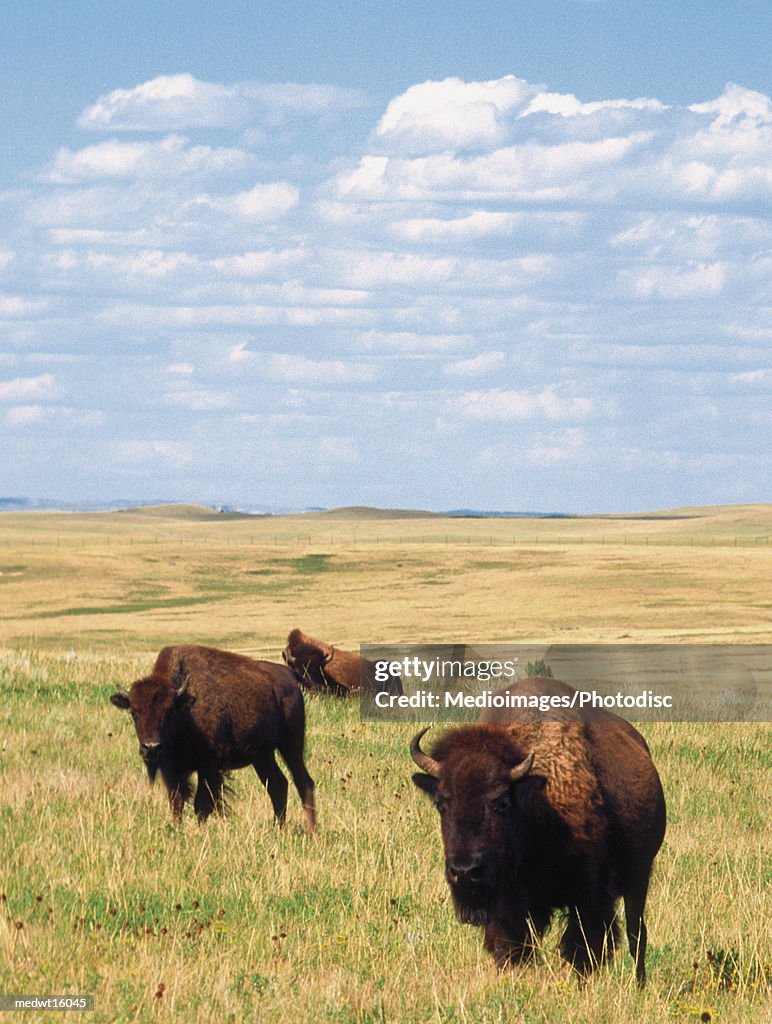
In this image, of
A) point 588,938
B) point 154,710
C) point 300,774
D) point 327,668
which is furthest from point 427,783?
point 327,668

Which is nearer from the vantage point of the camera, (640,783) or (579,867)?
(579,867)

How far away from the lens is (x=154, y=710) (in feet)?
34.3

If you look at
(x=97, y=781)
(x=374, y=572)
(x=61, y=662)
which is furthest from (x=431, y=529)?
(x=97, y=781)

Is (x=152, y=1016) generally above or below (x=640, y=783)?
below

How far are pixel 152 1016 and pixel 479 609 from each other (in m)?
55.1

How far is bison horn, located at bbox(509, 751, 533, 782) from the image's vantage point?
6.23 metres

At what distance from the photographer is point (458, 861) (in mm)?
5949

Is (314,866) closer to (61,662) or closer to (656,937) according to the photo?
(656,937)

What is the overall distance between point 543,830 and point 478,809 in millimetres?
569

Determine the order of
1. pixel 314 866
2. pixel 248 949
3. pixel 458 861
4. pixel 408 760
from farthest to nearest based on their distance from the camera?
pixel 408 760 → pixel 314 866 → pixel 248 949 → pixel 458 861

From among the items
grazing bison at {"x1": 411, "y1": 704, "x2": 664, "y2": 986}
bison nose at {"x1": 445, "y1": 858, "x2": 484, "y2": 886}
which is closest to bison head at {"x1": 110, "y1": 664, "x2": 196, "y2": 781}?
grazing bison at {"x1": 411, "y1": 704, "x2": 664, "y2": 986}

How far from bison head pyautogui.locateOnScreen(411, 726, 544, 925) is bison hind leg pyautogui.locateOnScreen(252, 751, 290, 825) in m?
4.78

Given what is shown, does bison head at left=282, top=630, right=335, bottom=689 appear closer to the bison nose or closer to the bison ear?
the bison ear

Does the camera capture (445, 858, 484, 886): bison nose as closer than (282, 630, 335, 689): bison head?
Yes
